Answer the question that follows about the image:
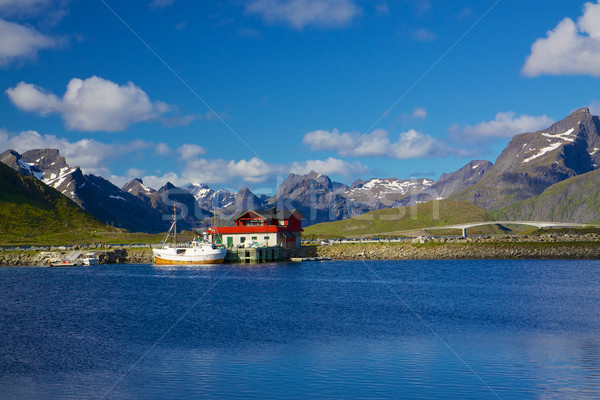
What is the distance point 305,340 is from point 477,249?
326 feet

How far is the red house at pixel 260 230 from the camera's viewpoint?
125 meters

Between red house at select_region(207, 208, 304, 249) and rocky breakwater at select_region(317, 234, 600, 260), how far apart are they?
11.4 metres

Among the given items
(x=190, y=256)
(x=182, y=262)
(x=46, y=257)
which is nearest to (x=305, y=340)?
(x=190, y=256)

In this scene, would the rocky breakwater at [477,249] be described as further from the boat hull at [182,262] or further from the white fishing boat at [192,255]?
the white fishing boat at [192,255]

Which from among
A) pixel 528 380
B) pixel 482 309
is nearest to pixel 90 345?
pixel 528 380

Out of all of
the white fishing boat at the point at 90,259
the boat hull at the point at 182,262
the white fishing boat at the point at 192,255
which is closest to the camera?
the white fishing boat at the point at 192,255

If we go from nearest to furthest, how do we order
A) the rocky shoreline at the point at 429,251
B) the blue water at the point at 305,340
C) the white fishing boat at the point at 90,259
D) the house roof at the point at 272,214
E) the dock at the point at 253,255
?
the blue water at the point at 305,340, the dock at the point at 253,255, the rocky shoreline at the point at 429,251, the white fishing boat at the point at 90,259, the house roof at the point at 272,214

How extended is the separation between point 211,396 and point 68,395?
284 inches

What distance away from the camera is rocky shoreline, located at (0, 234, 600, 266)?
124250mm

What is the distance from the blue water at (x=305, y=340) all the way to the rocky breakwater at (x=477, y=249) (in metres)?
49.9

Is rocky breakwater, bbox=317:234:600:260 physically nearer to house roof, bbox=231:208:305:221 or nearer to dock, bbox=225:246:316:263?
house roof, bbox=231:208:305:221

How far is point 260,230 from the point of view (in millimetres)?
125000

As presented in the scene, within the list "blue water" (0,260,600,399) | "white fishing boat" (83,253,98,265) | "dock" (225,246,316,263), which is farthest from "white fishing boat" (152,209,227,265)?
"blue water" (0,260,600,399)

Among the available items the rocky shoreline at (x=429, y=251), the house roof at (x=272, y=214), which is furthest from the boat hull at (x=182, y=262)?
the house roof at (x=272, y=214)
